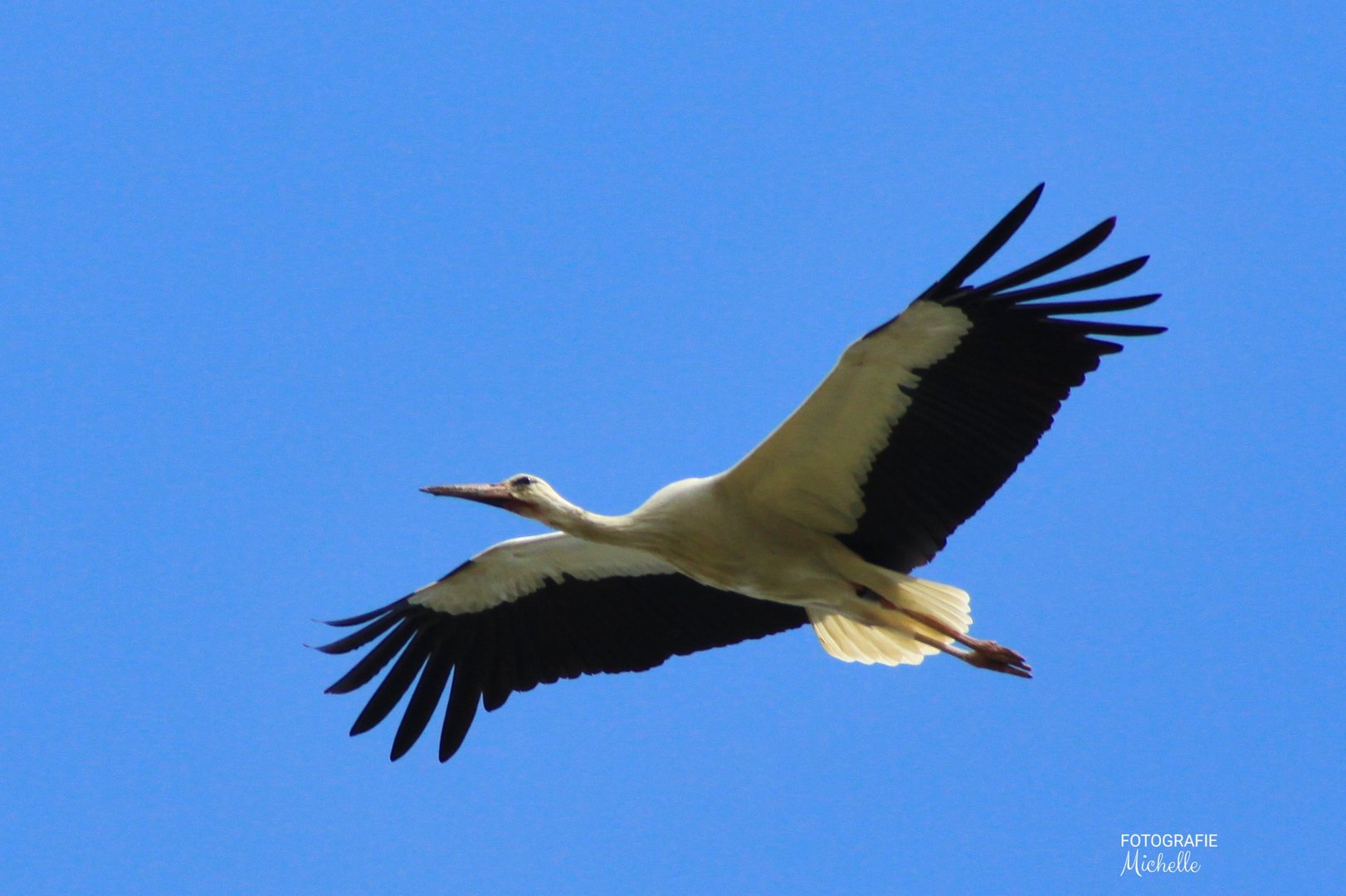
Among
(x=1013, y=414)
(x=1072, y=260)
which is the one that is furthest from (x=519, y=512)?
(x=1072, y=260)

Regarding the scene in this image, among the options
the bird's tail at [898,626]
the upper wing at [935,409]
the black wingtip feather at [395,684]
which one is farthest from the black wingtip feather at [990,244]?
the black wingtip feather at [395,684]

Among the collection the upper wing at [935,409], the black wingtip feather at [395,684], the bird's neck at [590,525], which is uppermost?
the upper wing at [935,409]

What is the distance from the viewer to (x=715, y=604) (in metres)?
8.32

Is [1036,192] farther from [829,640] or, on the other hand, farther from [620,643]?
[620,643]

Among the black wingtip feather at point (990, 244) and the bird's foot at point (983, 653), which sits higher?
the black wingtip feather at point (990, 244)

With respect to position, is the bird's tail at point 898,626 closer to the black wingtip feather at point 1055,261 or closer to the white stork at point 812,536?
the white stork at point 812,536

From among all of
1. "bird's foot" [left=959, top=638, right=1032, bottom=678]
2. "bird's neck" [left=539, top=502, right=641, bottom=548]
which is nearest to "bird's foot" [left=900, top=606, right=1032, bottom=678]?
"bird's foot" [left=959, top=638, right=1032, bottom=678]

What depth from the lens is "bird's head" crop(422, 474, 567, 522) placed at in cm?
758

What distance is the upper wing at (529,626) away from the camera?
8289 mm

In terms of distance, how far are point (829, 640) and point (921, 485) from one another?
1.10 meters

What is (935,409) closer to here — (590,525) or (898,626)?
(898,626)

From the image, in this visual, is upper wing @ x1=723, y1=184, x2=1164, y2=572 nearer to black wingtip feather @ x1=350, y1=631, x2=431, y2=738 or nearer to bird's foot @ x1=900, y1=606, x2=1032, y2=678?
bird's foot @ x1=900, y1=606, x2=1032, y2=678

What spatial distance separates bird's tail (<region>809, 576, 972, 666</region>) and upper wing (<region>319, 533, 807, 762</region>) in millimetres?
213

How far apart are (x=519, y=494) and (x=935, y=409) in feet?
6.27
